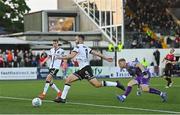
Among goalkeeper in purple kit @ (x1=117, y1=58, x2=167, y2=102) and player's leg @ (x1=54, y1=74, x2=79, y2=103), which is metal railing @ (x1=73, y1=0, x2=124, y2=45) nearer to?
goalkeeper in purple kit @ (x1=117, y1=58, x2=167, y2=102)

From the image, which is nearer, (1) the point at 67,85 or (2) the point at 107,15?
(1) the point at 67,85

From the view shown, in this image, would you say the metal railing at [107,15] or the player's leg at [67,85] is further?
the metal railing at [107,15]

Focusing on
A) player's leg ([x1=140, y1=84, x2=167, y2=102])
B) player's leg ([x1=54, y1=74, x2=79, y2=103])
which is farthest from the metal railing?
player's leg ([x1=54, y1=74, x2=79, y2=103])

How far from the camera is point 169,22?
61688mm

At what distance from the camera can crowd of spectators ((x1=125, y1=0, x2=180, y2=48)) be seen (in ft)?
197

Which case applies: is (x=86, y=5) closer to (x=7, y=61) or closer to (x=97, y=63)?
(x=97, y=63)

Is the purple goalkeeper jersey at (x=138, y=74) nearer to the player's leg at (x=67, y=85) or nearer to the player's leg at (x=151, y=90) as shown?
the player's leg at (x=151, y=90)

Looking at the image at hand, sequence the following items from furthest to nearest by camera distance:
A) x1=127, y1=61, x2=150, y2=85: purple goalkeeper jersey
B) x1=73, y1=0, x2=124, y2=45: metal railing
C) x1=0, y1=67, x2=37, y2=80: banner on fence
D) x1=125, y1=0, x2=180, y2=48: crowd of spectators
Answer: x1=73, y1=0, x2=124, y2=45: metal railing < x1=125, y1=0, x2=180, y2=48: crowd of spectators < x1=0, y1=67, x2=37, y2=80: banner on fence < x1=127, y1=61, x2=150, y2=85: purple goalkeeper jersey

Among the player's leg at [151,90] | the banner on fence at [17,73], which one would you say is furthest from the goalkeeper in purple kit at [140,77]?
the banner on fence at [17,73]

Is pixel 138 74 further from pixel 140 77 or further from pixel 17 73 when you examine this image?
pixel 17 73

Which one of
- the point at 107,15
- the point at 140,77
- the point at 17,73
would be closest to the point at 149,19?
the point at 107,15

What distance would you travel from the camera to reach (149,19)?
200ft

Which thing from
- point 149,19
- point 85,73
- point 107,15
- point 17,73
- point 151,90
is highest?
point 107,15

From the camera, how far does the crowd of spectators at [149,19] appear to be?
2360 inches
